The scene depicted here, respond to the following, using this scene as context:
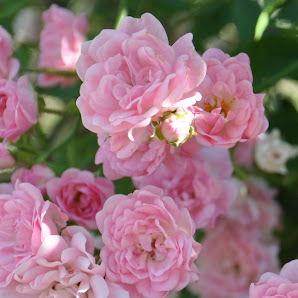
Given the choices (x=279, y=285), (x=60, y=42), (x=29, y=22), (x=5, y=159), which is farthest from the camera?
(x=29, y=22)

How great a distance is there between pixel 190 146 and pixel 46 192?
147 millimetres

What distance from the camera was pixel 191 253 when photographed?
54 cm

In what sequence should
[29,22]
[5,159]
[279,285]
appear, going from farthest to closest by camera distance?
1. [29,22]
2. [5,159]
3. [279,285]

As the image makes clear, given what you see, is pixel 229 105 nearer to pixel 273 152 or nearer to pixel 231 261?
pixel 273 152

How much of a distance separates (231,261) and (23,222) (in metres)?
0.46

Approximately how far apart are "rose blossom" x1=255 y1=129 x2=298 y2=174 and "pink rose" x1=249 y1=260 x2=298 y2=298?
33 cm

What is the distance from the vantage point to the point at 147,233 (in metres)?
0.57

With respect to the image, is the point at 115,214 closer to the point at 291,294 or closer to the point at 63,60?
the point at 291,294

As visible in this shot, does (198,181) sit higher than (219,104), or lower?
lower

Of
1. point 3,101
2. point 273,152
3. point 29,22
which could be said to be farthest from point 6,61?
point 29,22

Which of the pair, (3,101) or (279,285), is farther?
(3,101)

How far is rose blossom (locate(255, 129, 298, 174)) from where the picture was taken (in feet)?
2.79

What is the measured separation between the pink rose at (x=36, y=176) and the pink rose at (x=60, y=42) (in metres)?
0.24

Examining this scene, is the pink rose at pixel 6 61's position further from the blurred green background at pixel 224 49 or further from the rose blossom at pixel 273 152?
the rose blossom at pixel 273 152
